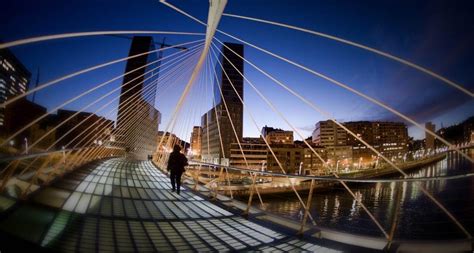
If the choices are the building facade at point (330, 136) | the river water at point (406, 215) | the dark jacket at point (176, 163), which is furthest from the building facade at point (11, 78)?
the building facade at point (330, 136)

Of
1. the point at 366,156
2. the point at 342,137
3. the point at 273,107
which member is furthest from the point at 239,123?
the point at 273,107

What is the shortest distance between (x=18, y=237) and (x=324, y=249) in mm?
3364

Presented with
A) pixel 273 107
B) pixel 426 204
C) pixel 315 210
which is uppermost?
pixel 273 107

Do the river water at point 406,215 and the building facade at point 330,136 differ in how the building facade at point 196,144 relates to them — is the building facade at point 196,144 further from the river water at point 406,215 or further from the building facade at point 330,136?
the river water at point 406,215

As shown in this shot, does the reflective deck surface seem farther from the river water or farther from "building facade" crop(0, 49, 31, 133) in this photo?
"building facade" crop(0, 49, 31, 133)

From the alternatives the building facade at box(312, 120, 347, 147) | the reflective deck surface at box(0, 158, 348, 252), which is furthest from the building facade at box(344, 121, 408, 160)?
the reflective deck surface at box(0, 158, 348, 252)

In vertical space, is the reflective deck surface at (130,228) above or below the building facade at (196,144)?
below

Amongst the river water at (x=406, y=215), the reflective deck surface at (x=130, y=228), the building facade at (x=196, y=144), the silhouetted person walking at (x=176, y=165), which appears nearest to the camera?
the reflective deck surface at (x=130, y=228)

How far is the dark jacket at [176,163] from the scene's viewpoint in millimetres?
7227

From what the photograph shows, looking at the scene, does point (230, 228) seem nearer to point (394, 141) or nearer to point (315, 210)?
point (315, 210)

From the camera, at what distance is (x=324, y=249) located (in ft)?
9.87

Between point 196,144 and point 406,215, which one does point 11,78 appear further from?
point 406,215

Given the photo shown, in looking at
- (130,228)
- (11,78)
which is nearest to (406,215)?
(130,228)

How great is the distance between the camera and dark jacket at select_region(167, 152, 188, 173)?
7.23 metres
